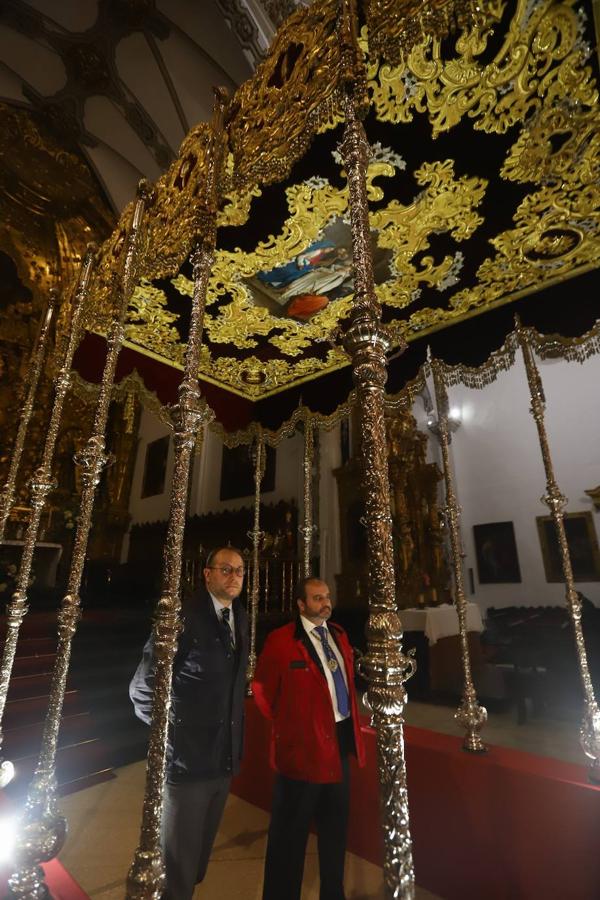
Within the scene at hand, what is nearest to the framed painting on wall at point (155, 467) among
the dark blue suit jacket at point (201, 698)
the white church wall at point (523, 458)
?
the white church wall at point (523, 458)

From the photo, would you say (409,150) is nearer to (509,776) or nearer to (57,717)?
(509,776)

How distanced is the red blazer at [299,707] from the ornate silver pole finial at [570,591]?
4.38 feet

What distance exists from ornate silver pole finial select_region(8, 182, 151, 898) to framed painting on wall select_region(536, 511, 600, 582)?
855 cm

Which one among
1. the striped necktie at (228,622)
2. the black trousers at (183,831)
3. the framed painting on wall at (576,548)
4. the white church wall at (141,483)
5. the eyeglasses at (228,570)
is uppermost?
the white church wall at (141,483)

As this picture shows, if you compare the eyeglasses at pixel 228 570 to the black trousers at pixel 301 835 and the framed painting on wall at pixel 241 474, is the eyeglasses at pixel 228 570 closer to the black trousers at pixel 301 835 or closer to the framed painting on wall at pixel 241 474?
the black trousers at pixel 301 835

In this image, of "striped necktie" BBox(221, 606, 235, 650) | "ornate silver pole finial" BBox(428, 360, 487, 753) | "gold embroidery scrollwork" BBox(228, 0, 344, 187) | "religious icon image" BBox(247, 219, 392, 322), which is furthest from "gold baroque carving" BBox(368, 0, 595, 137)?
"striped necktie" BBox(221, 606, 235, 650)

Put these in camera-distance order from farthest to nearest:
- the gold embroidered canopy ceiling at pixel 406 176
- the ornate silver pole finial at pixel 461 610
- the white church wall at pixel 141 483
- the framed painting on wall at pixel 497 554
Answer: the white church wall at pixel 141 483, the framed painting on wall at pixel 497 554, the ornate silver pole finial at pixel 461 610, the gold embroidered canopy ceiling at pixel 406 176

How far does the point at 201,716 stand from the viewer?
6.02ft

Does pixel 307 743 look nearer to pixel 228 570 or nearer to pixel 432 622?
pixel 228 570

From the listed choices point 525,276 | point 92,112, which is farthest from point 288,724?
point 92,112

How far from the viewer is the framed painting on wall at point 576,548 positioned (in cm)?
760

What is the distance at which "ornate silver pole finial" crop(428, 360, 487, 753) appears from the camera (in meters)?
2.47

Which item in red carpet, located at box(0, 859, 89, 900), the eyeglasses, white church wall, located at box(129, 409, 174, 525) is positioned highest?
white church wall, located at box(129, 409, 174, 525)

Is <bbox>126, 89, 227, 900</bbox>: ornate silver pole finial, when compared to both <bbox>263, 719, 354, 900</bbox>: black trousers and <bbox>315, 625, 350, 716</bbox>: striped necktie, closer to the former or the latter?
<bbox>263, 719, 354, 900</bbox>: black trousers
